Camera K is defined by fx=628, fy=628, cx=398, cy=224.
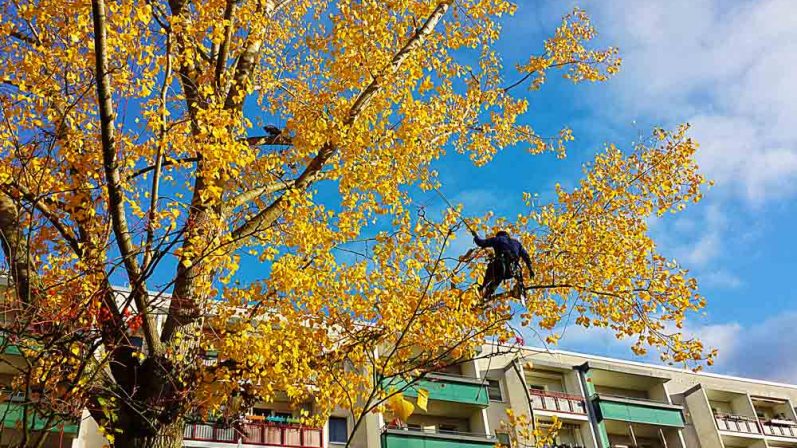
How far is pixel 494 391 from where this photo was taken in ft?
85.0

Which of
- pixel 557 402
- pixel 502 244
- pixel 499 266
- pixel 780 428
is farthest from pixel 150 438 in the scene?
pixel 780 428

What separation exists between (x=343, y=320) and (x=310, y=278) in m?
0.73

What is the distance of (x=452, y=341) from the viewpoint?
7.09 meters

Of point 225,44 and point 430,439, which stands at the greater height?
point 225,44

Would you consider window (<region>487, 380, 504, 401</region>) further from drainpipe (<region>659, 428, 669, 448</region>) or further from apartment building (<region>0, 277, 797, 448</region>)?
drainpipe (<region>659, 428, 669, 448</region>)

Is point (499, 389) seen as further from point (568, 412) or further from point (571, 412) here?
point (571, 412)

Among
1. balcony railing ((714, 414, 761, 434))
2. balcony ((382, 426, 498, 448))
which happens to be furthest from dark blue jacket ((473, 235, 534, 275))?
balcony railing ((714, 414, 761, 434))

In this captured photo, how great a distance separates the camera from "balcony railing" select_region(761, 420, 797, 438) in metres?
30.1

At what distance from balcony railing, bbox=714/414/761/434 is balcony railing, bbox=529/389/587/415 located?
764 cm

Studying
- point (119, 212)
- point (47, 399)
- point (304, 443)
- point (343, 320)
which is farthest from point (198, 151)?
point (304, 443)

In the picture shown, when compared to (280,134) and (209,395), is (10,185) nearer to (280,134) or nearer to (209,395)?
(209,395)

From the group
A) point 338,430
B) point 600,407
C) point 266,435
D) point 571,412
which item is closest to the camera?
point 266,435

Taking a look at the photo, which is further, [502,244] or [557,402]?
[557,402]

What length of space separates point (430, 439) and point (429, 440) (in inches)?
2.1
